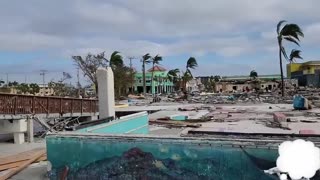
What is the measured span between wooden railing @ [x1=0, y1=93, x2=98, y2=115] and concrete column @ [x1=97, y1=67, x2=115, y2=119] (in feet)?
14.9

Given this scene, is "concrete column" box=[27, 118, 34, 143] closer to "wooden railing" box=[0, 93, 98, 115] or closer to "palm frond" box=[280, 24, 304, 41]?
"wooden railing" box=[0, 93, 98, 115]

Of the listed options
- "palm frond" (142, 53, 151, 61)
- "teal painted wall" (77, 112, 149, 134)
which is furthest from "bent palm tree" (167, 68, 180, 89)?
"teal painted wall" (77, 112, 149, 134)

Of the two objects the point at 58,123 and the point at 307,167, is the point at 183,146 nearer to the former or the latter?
the point at 307,167

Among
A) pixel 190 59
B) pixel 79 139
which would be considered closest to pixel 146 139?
pixel 79 139

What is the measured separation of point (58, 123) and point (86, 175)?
15.7 m

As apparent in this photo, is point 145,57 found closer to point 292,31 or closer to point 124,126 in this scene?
point 292,31

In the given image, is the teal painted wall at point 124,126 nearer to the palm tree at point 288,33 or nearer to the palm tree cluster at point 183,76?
the palm tree at point 288,33

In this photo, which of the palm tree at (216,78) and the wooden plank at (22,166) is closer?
the wooden plank at (22,166)

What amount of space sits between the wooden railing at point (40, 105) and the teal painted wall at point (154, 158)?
10189 millimetres

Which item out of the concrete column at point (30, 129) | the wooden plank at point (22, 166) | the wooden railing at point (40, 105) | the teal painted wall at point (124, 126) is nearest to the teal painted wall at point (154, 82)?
the wooden railing at point (40, 105)

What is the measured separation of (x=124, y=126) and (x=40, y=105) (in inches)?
374

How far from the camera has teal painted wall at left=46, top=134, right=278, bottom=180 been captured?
905cm

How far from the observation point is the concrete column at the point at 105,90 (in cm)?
1886

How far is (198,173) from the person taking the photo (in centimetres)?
952
